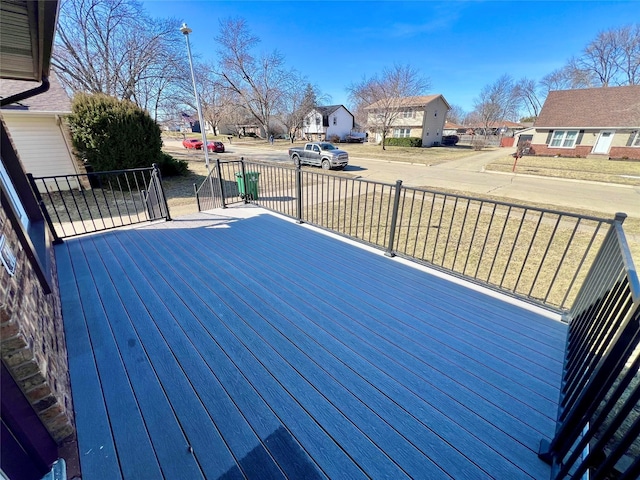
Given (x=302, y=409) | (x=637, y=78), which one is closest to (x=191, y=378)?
(x=302, y=409)

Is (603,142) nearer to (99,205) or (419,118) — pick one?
(419,118)

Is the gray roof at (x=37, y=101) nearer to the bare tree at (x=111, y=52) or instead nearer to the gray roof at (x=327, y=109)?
the bare tree at (x=111, y=52)

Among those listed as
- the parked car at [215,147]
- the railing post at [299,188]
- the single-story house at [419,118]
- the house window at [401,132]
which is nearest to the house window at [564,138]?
the single-story house at [419,118]

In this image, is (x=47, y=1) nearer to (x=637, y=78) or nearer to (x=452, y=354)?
(x=452, y=354)

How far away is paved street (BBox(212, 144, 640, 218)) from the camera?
326 inches

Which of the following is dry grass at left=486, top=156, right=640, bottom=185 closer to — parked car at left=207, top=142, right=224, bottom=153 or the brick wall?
the brick wall

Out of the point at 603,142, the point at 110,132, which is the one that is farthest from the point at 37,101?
the point at 603,142

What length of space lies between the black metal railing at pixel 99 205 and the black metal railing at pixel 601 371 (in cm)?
476

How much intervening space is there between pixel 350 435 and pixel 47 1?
2.97m

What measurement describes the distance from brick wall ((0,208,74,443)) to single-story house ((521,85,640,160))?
Result: 1042 inches

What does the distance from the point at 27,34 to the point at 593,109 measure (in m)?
28.0

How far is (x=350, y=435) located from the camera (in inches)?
56.3

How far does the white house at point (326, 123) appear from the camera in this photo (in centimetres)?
3451

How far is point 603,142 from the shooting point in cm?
1764
